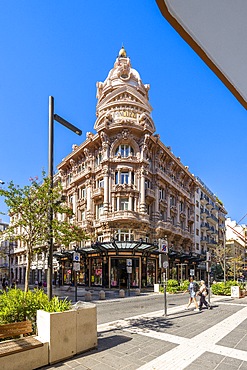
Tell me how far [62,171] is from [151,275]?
23140mm

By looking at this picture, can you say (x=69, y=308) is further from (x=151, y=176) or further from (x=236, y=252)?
(x=236, y=252)

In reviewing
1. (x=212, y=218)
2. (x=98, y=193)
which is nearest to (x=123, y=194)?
(x=98, y=193)

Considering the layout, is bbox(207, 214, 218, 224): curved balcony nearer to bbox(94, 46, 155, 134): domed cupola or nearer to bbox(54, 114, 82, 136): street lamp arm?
bbox(94, 46, 155, 134): domed cupola

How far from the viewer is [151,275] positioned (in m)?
35.7

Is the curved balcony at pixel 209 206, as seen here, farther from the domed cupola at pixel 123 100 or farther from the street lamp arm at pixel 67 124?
the street lamp arm at pixel 67 124

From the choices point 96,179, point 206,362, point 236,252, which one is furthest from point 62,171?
point 236,252

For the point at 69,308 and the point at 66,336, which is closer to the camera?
the point at 66,336

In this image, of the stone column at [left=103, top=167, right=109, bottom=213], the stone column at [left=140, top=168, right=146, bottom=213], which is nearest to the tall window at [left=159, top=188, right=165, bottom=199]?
the stone column at [left=140, top=168, right=146, bottom=213]

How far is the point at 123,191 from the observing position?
34.8 m

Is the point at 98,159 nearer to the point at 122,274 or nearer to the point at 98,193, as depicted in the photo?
the point at 98,193

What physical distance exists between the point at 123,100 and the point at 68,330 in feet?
113

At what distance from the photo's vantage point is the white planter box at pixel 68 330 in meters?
6.26

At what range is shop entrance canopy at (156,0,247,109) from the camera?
5.36ft

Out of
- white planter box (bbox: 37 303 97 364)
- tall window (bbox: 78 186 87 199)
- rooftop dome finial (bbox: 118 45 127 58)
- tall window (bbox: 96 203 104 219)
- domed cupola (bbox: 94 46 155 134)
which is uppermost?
rooftop dome finial (bbox: 118 45 127 58)
